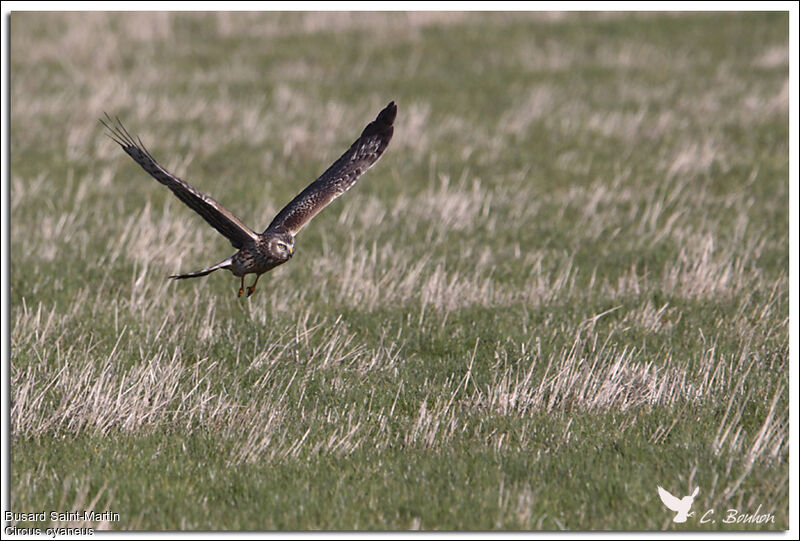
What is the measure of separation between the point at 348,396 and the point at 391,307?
6.22 ft

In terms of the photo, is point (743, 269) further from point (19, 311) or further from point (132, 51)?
point (132, 51)

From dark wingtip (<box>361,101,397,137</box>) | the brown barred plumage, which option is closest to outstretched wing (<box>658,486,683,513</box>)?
the brown barred plumage

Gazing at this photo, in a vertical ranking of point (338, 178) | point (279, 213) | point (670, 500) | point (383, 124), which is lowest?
point (670, 500)

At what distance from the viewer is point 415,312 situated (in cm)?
841

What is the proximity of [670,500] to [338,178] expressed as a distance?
3222 millimetres

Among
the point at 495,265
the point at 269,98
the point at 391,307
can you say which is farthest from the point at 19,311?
the point at 269,98

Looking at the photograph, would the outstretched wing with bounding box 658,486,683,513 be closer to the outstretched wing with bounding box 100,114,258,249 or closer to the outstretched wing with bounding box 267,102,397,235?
the outstretched wing with bounding box 100,114,258,249

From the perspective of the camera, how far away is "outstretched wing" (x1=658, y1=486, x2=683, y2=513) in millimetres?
5316

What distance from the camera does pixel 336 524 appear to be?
527 cm

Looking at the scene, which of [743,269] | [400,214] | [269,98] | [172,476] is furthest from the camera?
[269,98]

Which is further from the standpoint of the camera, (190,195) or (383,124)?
(383,124)

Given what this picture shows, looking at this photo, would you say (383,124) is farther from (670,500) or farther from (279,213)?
(670,500)

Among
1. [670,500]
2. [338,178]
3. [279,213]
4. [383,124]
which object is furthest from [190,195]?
[670,500]

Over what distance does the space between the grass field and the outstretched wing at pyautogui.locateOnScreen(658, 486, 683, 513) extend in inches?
1.7
